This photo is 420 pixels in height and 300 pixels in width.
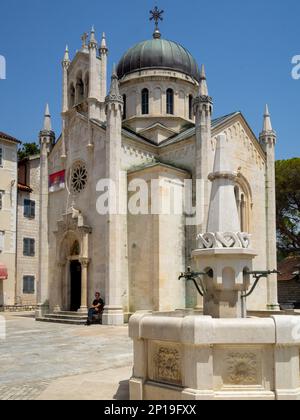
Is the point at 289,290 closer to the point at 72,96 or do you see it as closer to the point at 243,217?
the point at 243,217

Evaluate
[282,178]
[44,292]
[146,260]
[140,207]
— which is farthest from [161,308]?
[282,178]

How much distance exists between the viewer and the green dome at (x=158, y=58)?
33438 millimetres

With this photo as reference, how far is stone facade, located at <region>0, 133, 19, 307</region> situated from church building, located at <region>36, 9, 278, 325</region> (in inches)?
387

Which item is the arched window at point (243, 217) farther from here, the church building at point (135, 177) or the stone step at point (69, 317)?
the stone step at point (69, 317)

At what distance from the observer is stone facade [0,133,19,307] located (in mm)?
38969

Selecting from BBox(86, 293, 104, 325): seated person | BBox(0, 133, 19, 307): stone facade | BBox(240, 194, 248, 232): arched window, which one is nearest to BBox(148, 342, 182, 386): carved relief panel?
BBox(86, 293, 104, 325): seated person

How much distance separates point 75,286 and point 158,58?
17.2 meters

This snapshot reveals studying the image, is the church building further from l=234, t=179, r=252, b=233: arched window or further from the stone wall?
the stone wall

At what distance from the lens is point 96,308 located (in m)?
24.3

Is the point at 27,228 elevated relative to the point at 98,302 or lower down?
elevated

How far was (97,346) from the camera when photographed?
16.0 m

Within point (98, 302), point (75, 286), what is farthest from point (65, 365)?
point (75, 286)

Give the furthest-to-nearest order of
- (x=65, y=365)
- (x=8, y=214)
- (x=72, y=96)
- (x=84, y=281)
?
(x=8, y=214) < (x=72, y=96) < (x=84, y=281) < (x=65, y=365)

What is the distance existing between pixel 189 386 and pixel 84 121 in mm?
23713
